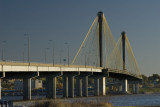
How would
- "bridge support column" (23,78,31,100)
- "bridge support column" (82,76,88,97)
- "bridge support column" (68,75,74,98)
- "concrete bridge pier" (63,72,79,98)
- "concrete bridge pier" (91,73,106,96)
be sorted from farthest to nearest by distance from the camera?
"concrete bridge pier" (91,73,106,96)
"bridge support column" (82,76,88,97)
"bridge support column" (68,75,74,98)
"concrete bridge pier" (63,72,79,98)
"bridge support column" (23,78,31,100)

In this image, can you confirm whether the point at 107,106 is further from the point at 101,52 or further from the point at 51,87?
the point at 101,52

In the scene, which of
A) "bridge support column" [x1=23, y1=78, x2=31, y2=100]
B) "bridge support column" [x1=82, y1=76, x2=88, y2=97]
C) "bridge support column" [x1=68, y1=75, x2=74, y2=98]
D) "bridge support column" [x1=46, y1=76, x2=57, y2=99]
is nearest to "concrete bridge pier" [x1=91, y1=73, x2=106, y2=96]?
"bridge support column" [x1=82, y1=76, x2=88, y2=97]

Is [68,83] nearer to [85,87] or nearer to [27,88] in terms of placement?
[85,87]

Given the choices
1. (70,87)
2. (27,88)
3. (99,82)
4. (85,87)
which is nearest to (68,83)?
(70,87)

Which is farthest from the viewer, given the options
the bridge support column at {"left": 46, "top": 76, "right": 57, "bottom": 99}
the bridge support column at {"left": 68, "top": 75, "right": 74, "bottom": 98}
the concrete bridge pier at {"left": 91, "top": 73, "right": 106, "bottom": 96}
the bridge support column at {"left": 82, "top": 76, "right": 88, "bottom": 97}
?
the concrete bridge pier at {"left": 91, "top": 73, "right": 106, "bottom": 96}

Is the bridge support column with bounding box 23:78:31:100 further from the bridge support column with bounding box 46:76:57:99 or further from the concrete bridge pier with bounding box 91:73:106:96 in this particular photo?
the concrete bridge pier with bounding box 91:73:106:96

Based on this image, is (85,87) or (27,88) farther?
(85,87)

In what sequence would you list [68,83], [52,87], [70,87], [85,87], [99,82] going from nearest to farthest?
[52,87], [70,87], [68,83], [85,87], [99,82]

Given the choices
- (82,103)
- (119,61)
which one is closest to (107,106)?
(82,103)

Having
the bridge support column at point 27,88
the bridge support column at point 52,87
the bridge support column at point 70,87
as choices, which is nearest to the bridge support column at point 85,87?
the bridge support column at point 70,87

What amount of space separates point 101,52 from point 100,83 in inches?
461

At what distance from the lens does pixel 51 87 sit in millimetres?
102625

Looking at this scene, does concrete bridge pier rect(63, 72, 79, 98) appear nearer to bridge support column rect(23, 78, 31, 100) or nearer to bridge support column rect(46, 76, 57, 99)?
bridge support column rect(46, 76, 57, 99)

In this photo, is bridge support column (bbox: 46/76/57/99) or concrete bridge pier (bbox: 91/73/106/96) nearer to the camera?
bridge support column (bbox: 46/76/57/99)
